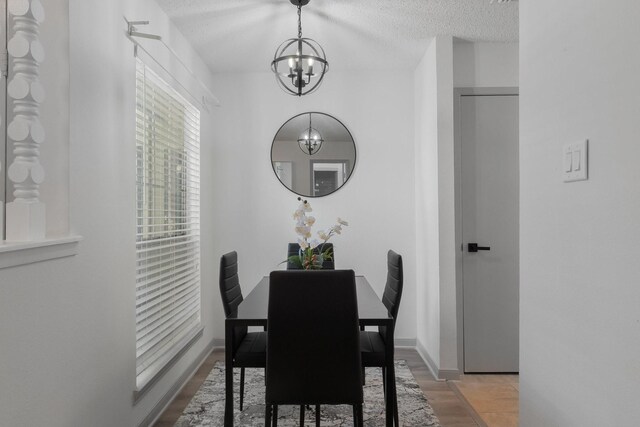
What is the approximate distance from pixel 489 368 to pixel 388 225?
1432 mm

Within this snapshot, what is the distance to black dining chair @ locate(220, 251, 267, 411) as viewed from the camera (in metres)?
2.34

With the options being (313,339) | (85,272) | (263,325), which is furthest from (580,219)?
(85,272)

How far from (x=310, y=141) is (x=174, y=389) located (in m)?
2.31

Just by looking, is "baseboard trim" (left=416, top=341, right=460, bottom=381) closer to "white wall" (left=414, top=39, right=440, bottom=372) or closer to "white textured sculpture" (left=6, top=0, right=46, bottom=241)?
"white wall" (left=414, top=39, right=440, bottom=372)

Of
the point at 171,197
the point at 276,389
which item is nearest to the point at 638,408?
the point at 276,389

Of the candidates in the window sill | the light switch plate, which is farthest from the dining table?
the light switch plate

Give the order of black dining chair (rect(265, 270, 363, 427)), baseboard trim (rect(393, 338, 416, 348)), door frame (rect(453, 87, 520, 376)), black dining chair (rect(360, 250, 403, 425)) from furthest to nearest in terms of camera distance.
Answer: baseboard trim (rect(393, 338, 416, 348)) → door frame (rect(453, 87, 520, 376)) → black dining chair (rect(360, 250, 403, 425)) → black dining chair (rect(265, 270, 363, 427))

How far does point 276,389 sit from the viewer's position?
6.31 feet

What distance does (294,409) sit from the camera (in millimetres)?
2719

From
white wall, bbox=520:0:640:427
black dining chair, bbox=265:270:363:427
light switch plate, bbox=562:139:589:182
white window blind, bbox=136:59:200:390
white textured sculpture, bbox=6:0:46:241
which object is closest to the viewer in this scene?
white wall, bbox=520:0:640:427

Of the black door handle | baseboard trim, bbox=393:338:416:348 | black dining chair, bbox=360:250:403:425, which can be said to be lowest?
baseboard trim, bbox=393:338:416:348

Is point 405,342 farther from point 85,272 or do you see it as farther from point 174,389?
point 85,272

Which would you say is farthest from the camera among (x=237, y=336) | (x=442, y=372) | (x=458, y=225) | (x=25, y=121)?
(x=458, y=225)

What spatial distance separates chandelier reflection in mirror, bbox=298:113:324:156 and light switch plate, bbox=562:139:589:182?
2.76 metres
